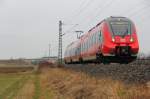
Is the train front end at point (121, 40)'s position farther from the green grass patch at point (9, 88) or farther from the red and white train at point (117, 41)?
the green grass patch at point (9, 88)

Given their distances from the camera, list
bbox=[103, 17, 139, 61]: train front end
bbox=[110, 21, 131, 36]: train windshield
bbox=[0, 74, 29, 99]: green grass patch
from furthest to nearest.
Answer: bbox=[0, 74, 29, 99]: green grass patch < bbox=[110, 21, 131, 36]: train windshield < bbox=[103, 17, 139, 61]: train front end

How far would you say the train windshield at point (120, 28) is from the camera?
1008 inches

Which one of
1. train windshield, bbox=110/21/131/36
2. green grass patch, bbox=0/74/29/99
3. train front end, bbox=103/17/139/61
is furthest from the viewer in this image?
green grass patch, bbox=0/74/29/99

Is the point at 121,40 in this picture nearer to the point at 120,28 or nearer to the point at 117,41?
the point at 117,41

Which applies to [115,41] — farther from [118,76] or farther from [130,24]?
[118,76]

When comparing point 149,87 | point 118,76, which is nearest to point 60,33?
point 118,76

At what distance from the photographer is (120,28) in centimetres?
2578

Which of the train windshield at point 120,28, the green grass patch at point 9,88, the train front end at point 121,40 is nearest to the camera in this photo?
the train front end at point 121,40

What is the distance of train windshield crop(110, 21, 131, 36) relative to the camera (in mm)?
25594

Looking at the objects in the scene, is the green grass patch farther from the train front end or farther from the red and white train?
the train front end

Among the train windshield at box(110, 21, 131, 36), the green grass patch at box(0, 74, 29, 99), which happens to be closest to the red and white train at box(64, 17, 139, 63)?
the train windshield at box(110, 21, 131, 36)

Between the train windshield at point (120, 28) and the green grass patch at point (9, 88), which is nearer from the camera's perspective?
the train windshield at point (120, 28)

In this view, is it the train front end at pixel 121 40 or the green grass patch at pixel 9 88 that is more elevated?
the train front end at pixel 121 40

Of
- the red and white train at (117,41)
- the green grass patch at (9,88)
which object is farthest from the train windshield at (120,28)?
the green grass patch at (9,88)
